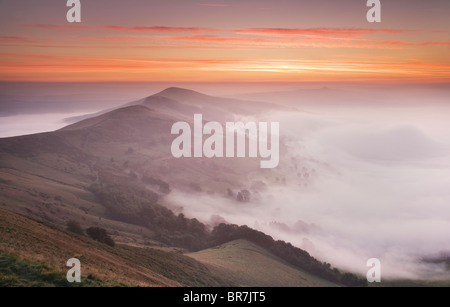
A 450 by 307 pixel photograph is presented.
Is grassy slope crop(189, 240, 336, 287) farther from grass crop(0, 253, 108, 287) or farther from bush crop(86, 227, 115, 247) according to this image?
grass crop(0, 253, 108, 287)

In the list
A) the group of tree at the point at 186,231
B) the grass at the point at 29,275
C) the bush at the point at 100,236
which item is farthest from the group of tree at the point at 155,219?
the grass at the point at 29,275

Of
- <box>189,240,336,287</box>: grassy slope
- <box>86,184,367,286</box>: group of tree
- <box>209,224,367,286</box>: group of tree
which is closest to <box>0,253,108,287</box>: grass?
<box>189,240,336,287</box>: grassy slope

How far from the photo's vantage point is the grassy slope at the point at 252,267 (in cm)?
7488

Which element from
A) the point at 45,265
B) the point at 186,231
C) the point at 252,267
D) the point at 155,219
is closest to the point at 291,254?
the point at 252,267

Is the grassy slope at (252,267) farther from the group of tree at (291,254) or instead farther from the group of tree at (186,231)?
the group of tree at (186,231)

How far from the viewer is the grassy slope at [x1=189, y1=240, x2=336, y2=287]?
7488 cm

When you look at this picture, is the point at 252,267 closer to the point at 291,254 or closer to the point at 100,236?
the point at 291,254

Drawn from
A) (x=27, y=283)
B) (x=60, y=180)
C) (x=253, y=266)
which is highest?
(x=60, y=180)

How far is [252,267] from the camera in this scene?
295 ft
